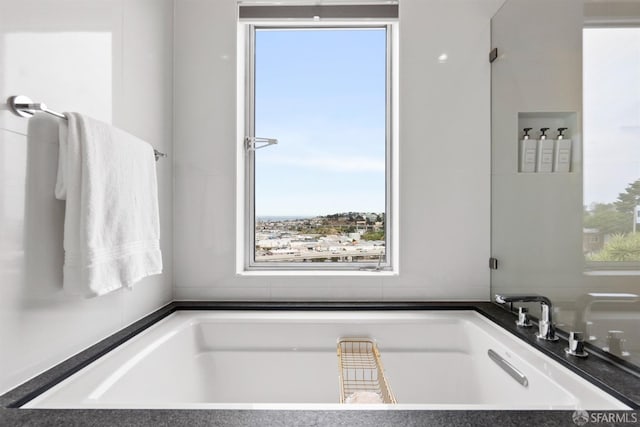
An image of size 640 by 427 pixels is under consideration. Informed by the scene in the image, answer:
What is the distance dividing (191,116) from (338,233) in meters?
0.98

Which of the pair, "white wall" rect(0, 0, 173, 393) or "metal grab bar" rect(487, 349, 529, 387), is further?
"metal grab bar" rect(487, 349, 529, 387)

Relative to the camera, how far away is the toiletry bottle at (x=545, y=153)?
4.19 feet

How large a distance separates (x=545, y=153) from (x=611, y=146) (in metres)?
0.31

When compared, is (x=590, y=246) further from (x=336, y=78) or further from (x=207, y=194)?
(x=207, y=194)

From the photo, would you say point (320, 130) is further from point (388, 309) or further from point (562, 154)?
point (562, 154)

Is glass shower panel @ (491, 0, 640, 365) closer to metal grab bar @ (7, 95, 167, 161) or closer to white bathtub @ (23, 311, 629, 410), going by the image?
white bathtub @ (23, 311, 629, 410)

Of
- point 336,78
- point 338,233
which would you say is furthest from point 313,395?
point 336,78

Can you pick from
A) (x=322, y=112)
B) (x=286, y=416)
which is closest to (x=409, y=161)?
(x=322, y=112)

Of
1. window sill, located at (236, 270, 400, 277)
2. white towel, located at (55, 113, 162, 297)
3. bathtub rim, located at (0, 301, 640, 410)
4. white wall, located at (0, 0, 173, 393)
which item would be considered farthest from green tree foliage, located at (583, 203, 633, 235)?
white wall, located at (0, 0, 173, 393)

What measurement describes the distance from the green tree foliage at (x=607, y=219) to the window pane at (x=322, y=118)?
0.94 metres

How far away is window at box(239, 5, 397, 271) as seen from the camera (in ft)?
6.02

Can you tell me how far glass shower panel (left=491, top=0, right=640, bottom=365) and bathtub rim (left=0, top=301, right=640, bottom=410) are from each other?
7cm

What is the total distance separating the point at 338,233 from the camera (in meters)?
1.88

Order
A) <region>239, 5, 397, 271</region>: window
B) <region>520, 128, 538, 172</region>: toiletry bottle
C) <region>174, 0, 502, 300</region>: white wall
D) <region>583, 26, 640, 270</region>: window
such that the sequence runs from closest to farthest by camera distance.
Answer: <region>583, 26, 640, 270</region>: window, <region>520, 128, 538, 172</region>: toiletry bottle, <region>174, 0, 502, 300</region>: white wall, <region>239, 5, 397, 271</region>: window
